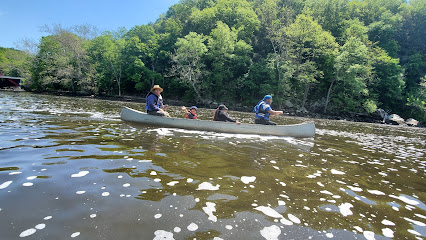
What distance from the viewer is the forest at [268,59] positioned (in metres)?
35.3

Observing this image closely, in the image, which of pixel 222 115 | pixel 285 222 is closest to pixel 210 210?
pixel 285 222

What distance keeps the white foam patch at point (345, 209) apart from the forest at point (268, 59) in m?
34.3

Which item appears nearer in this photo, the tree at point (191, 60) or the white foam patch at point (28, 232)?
the white foam patch at point (28, 232)

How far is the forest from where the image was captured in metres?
35.3

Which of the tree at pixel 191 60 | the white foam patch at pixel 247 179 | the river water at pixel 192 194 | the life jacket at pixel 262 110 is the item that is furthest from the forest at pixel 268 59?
the white foam patch at pixel 247 179

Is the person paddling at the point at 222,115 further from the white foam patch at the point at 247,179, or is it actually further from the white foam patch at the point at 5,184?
the white foam patch at the point at 5,184

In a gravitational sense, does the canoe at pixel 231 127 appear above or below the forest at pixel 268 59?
below

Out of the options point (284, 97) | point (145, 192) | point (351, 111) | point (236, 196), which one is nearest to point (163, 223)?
point (145, 192)

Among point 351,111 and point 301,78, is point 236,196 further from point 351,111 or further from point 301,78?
point 351,111

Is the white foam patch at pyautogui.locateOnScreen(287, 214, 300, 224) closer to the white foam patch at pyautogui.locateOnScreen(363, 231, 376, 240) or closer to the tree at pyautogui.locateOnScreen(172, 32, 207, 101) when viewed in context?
the white foam patch at pyautogui.locateOnScreen(363, 231, 376, 240)

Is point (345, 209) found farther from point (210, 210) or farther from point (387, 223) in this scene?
point (210, 210)

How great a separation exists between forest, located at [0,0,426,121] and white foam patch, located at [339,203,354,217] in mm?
34306

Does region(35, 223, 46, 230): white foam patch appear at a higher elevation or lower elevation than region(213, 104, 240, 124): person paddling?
lower

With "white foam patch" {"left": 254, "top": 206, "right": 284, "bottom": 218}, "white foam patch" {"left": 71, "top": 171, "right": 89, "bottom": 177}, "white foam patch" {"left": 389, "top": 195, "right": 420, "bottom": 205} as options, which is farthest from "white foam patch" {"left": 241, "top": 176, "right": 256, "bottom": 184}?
"white foam patch" {"left": 71, "top": 171, "right": 89, "bottom": 177}
